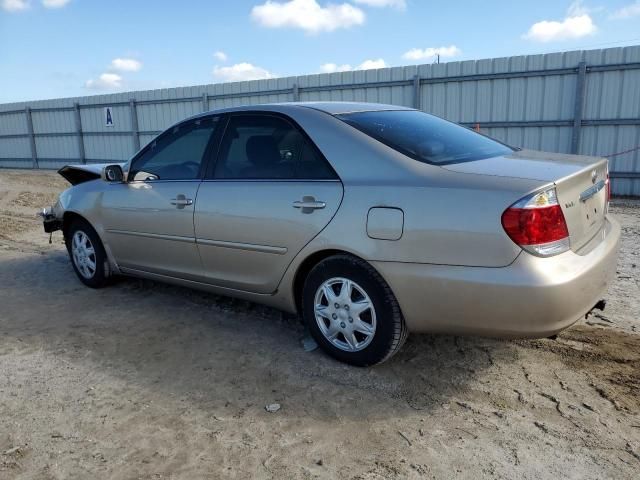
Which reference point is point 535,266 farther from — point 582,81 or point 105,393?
point 582,81

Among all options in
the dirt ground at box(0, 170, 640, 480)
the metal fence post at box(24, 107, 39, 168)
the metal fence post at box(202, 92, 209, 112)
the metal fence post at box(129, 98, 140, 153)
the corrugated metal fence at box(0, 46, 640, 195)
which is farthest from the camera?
the metal fence post at box(24, 107, 39, 168)

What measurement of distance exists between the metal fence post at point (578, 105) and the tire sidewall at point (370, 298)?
31.2ft

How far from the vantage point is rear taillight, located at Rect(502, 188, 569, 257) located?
2.48 metres

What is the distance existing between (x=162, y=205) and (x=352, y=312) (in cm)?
187

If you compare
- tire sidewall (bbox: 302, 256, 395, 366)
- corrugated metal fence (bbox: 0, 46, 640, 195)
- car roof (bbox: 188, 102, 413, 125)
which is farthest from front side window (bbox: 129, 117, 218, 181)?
corrugated metal fence (bbox: 0, 46, 640, 195)

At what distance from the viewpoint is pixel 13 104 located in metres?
22.4

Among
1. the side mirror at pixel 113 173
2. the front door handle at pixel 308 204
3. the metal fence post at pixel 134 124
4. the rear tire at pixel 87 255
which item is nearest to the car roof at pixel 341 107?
the front door handle at pixel 308 204

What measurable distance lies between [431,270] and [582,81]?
966 centimetres

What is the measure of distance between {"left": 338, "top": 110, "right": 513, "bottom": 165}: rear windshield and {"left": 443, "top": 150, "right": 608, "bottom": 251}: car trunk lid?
0.16 m

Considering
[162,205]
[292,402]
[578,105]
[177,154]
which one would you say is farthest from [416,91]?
[292,402]

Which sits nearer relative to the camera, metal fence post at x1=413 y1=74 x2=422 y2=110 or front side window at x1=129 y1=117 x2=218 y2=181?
front side window at x1=129 y1=117 x2=218 y2=181

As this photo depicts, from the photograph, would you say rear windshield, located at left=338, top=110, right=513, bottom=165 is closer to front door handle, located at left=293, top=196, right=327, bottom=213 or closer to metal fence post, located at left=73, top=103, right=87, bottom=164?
front door handle, located at left=293, top=196, right=327, bottom=213

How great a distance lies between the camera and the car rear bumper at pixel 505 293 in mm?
2490

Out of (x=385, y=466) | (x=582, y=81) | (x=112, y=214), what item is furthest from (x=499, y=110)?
(x=385, y=466)
